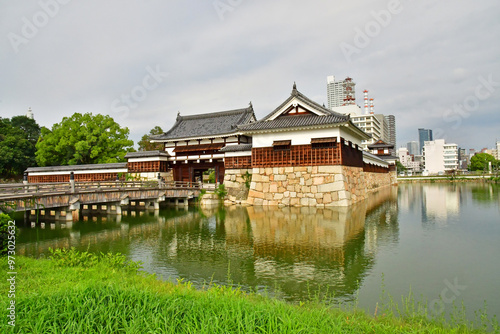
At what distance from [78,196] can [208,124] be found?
829 inches

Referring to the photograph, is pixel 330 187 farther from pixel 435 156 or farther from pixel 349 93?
pixel 349 93

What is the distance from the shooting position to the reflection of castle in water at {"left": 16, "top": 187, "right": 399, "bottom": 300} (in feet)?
29.8

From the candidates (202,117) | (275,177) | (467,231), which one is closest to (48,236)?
(275,177)

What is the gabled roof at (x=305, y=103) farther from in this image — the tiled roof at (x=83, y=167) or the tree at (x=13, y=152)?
the tree at (x=13, y=152)

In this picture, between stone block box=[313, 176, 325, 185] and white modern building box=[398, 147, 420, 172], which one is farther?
white modern building box=[398, 147, 420, 172]

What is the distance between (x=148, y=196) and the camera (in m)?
25.6

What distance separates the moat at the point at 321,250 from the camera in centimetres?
812

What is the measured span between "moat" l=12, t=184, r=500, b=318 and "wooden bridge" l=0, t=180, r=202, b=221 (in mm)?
1252

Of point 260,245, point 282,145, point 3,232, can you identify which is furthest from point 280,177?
point 3,232

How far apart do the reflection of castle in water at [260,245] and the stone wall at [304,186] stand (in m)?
2.35

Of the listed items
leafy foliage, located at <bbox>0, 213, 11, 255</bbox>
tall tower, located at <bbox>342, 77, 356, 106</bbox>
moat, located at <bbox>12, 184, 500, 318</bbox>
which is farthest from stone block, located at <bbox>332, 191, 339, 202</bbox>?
tall tower, located at <bbox>342, 77, 356, 106</bbox>

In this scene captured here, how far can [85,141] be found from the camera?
41094 mm

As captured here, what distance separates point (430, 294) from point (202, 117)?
35.0 metres

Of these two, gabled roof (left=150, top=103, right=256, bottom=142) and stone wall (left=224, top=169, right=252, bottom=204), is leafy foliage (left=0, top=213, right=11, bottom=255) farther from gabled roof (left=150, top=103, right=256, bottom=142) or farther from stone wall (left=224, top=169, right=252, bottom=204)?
gabled roof (left=150, top=103, right=256, bottom=142)
